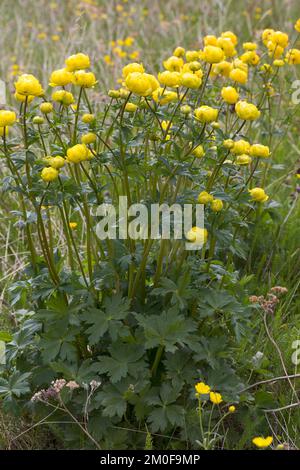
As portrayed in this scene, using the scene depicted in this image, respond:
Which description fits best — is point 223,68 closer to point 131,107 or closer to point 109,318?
point 131,107

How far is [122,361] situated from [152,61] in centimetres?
355

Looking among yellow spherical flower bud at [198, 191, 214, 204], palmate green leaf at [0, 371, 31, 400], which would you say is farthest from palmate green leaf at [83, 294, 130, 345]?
yellow spherical flower bud at [198, 191, 214, 204]

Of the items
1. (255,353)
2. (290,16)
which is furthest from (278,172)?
(290,16)

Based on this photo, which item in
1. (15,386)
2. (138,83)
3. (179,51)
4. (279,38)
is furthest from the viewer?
(279,38)

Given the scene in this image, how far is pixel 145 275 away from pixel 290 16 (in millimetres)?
4384

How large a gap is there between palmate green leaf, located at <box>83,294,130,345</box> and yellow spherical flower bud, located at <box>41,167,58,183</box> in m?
0.40

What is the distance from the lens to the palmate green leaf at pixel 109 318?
1870mm

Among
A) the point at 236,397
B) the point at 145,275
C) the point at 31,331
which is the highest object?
the point at 145,275

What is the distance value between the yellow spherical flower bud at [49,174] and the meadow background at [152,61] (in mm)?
277

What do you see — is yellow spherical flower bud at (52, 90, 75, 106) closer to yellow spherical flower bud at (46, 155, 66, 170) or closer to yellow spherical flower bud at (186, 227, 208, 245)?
yellow spherical flower bud at (46, 155, 66, 170)

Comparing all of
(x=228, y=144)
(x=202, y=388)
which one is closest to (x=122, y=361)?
(x=202, y=388)

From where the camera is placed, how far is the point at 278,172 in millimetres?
3564

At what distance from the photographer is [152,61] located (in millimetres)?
5031
